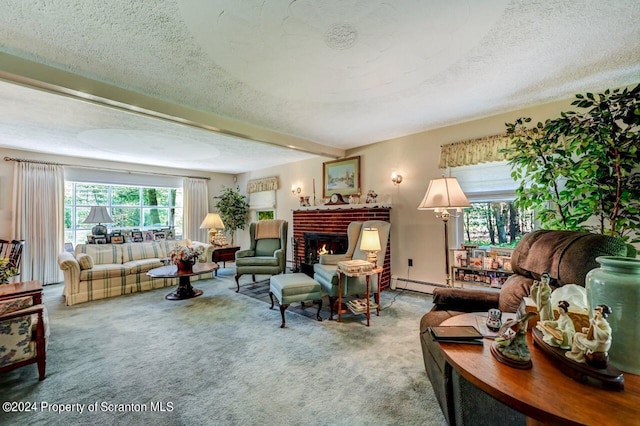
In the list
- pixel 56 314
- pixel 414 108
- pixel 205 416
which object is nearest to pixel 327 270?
pixel 205 416

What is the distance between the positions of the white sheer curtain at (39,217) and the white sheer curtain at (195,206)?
7.02 feet

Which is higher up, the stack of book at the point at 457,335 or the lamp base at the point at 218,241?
the lamp base at the point at 218,241

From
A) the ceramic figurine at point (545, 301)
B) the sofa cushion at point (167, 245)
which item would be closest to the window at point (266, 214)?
the sofa cushion at point (167, 245)

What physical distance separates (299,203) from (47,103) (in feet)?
12.9

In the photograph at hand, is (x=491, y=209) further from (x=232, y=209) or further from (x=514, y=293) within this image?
(x=232, y=209)

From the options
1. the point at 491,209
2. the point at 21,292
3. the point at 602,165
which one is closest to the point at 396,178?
the point at 491,209

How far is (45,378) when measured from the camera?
1949mm

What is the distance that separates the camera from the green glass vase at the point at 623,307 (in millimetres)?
833

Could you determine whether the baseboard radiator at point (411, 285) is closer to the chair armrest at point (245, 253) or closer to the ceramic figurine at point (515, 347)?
the chair armrest at point (245, 253)

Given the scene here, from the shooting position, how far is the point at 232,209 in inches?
265

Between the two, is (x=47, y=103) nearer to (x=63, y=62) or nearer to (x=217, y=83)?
(x=63, y=62)

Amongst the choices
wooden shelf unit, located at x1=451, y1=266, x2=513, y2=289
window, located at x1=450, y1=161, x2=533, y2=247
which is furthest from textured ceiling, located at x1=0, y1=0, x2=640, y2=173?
wooden shelf unit, located at x1=451, y1=266, x2=513, y2=289

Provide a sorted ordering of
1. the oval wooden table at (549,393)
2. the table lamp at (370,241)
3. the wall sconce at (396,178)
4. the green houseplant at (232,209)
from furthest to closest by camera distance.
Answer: the green houseplant at (232,209)
the wall sconce at (396,178)
the table lamp at (370,241)
the oval wooden table at (549,393)

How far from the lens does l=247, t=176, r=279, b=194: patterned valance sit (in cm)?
630
